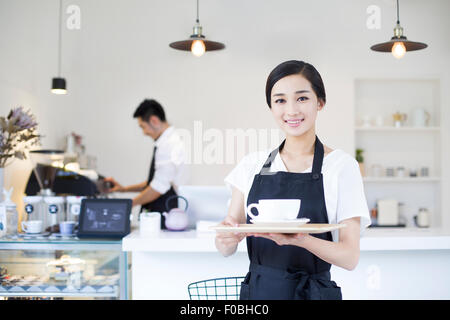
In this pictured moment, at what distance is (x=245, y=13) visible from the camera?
5.01 metres

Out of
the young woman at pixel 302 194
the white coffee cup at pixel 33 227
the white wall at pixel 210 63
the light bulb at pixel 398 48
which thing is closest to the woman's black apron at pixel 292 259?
the young woman at pixel 302 194

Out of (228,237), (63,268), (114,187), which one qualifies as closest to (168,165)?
(114,187)

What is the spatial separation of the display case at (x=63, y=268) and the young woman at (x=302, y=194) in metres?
1.19

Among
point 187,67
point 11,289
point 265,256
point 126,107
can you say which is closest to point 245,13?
point 187,67

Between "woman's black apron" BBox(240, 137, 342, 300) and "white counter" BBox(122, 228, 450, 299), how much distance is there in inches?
40.6

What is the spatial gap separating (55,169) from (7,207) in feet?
4.24

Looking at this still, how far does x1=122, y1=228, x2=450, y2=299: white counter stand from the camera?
2.63 meters

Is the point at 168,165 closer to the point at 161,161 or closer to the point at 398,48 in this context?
the point at 161,161

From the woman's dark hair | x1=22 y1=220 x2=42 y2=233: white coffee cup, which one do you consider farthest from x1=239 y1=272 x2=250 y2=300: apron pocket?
x1=22 y1=220 x2=42 y2=233: white coffee cup

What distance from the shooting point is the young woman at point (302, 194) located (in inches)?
57.4

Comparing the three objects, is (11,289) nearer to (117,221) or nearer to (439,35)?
(117,221)

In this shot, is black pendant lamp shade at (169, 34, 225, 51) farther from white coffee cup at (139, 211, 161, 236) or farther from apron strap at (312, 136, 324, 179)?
apron strap at (312, 136, 324, 179)

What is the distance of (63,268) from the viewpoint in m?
2.64

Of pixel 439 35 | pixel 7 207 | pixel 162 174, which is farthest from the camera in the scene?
pixel 439 35
